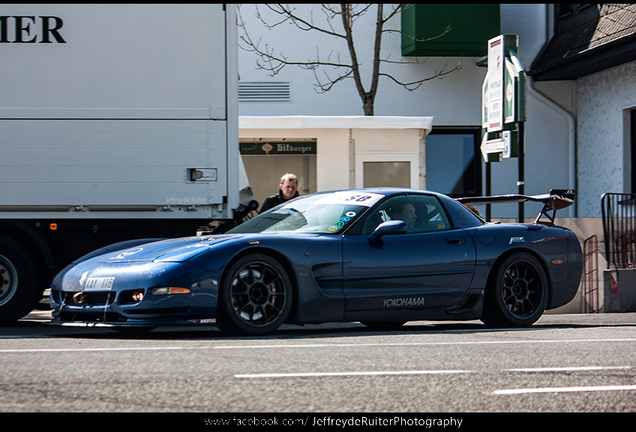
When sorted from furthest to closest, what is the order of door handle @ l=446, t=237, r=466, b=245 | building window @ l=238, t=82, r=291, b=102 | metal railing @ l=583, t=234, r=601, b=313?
building window @ l=238, t=82, r=291, b=102 < metal railing @ l=583, t=234, r=601, b=313 < door handle @ l=446, t=237, r=466, b=245

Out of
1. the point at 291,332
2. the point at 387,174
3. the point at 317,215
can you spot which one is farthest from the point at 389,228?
the point at 387,174

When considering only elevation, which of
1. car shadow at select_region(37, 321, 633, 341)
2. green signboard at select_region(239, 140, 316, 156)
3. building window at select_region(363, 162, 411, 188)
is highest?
green signboard at select_region(239, 140, 316, 156)

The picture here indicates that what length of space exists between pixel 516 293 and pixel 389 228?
5.11 feet

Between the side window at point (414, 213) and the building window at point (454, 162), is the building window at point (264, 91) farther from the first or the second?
the side window at point (414, 213)

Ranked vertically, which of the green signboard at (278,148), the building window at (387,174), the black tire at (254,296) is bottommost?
the black tire at (254,296)

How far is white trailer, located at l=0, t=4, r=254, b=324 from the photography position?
8.08m

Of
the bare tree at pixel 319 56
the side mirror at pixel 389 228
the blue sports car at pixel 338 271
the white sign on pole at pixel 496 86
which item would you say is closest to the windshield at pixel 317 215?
the blue sports car at pixel 338 271

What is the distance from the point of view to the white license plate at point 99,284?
20.4 ft

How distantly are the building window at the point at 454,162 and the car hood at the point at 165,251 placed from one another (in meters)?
11.4

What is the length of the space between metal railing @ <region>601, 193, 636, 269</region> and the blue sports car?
167 inches

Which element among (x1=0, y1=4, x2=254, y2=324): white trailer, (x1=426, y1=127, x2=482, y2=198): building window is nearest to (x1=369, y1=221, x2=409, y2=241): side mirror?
(x1=0, y1=4, x2=254, y2=324): white trailer

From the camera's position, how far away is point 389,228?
21.8 ft

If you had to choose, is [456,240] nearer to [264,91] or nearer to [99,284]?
[99,284]

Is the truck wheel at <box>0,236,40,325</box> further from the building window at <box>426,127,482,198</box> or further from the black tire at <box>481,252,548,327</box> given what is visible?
the building window at <box>426,127,482,198</box>
